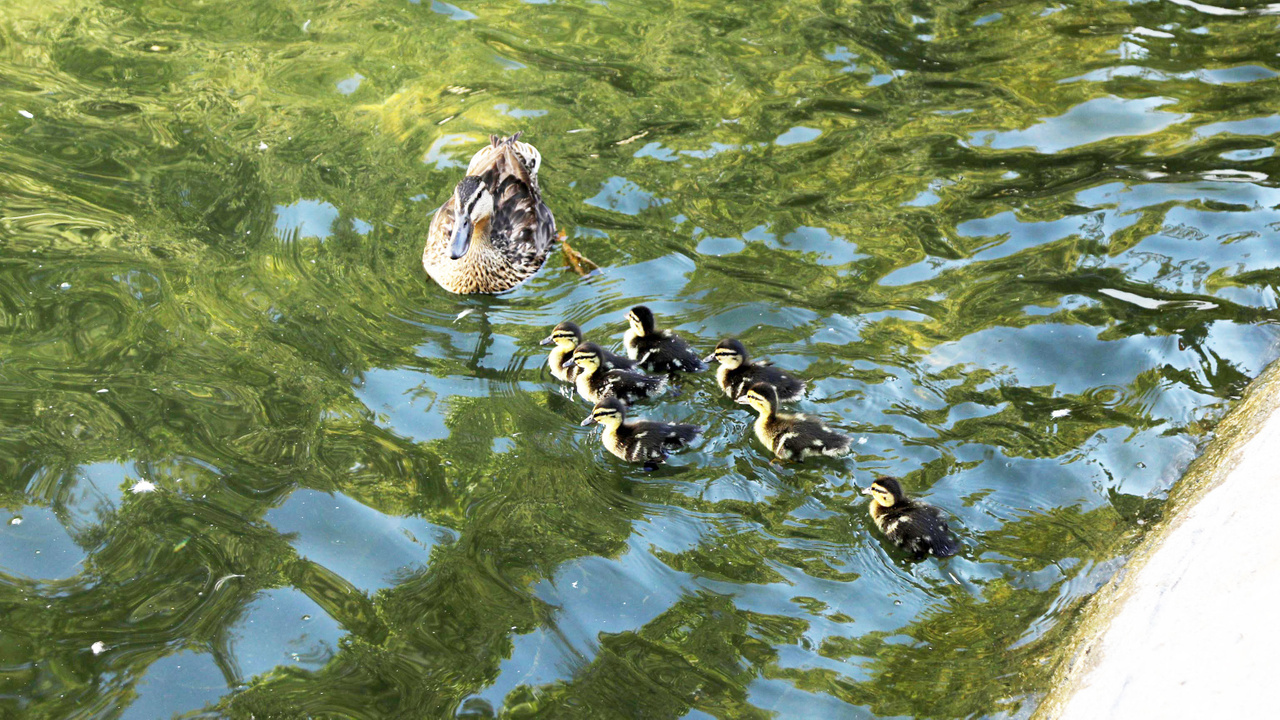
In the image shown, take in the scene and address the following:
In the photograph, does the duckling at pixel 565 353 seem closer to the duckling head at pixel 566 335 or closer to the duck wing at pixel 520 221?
the duckling head at pixel 566 335

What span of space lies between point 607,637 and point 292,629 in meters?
1.14

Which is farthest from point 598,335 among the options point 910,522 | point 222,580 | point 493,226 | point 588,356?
point 222,580

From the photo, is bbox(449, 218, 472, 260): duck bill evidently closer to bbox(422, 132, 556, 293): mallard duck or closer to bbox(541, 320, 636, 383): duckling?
bbox(422, 132, 556, 293): mallard duck

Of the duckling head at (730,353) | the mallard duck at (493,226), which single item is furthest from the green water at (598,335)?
the duckling head at (730,353)

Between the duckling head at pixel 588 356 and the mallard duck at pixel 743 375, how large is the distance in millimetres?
517

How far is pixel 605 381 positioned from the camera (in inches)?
191

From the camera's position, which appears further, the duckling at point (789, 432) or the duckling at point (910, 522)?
the duckling at point (789, 432)

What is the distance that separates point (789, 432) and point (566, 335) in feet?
3.91

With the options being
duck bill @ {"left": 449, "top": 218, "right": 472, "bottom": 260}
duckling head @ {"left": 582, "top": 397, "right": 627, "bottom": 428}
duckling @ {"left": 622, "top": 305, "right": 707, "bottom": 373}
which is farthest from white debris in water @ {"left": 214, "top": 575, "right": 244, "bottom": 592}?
duck bill @ {"left": 449, "top": 218, "right": 472, "bottom": 260}

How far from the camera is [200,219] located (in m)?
5.96

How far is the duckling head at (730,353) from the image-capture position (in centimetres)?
484

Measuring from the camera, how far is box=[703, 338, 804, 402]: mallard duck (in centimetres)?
477

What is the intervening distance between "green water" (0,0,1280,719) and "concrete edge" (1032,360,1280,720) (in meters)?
0.11

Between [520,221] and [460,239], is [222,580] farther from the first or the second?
[520,221]
